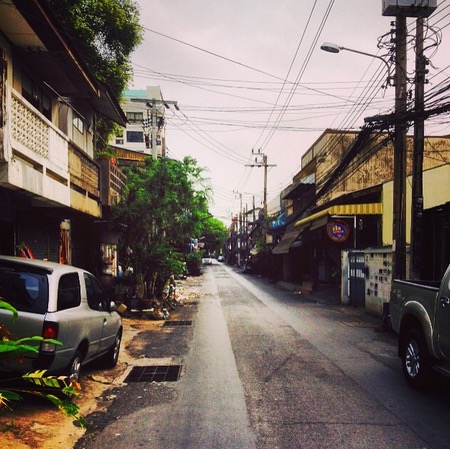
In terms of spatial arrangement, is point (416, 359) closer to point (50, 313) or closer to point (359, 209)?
point (50, 313)

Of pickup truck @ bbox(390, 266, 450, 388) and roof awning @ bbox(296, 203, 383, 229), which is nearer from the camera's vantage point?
pickup truck @ bbox(390, 266, 450, 388)

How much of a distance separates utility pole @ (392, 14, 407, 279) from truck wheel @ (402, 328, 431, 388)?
20.6 feet

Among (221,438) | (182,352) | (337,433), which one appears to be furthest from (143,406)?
(182,352)

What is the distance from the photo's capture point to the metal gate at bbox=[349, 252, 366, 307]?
18578 mm

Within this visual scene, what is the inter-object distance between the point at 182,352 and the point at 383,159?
82.5 ft

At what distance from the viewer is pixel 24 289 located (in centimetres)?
585

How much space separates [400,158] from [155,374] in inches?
358

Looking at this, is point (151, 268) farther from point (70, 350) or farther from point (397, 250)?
point (70, 350)

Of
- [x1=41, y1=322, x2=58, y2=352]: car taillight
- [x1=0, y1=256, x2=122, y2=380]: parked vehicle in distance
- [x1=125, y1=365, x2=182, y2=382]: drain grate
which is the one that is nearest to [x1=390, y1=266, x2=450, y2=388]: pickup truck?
[x1=125, y1=365, x2=182, y2=382]: drain grate

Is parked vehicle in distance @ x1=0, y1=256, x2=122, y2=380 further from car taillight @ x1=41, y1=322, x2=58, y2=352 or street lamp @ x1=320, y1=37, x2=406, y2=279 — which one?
street lamp @ x1=320, y1=37, x2=406, y2=279

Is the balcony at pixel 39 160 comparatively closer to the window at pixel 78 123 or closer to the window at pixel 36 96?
the window at pixel 36 96

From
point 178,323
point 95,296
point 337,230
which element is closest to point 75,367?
point 95,296

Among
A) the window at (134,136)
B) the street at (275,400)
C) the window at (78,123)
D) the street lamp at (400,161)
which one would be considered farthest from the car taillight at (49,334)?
the window at (134,136)

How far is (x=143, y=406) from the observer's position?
6.14m
